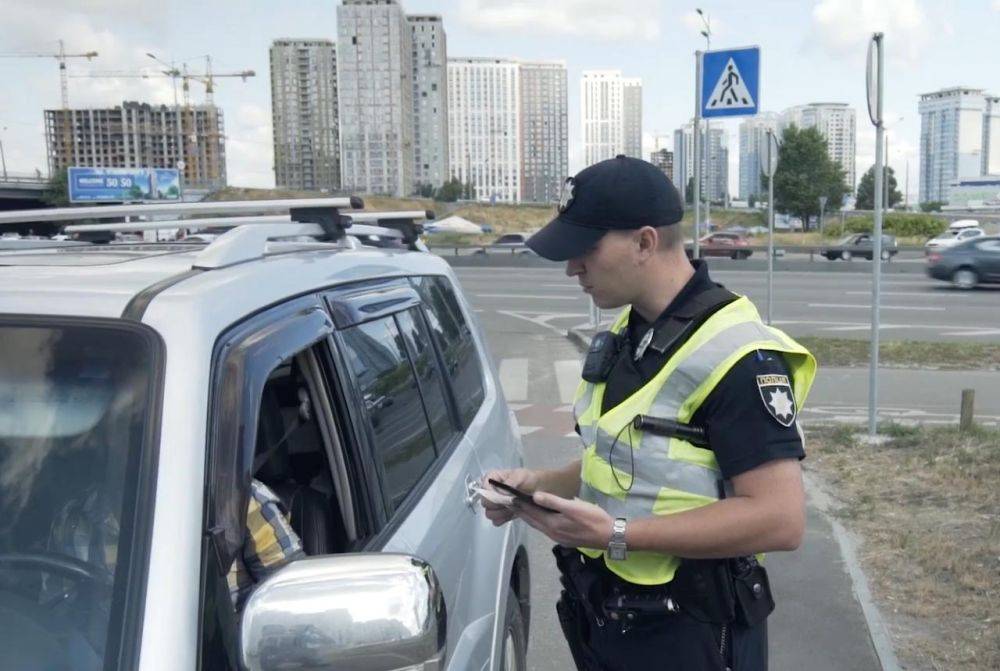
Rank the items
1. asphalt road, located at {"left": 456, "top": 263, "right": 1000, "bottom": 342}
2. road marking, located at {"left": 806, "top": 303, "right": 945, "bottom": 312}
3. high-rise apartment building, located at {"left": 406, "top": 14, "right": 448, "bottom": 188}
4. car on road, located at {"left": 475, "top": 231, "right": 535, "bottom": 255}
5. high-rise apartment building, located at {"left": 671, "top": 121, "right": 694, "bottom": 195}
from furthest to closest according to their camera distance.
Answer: high-rise apartment building, located at {"left": 406, "top": 14, "right": 448, "bottom": 188} < car on road, located at {"left": 475, "top": 231, "right": 535, "bottom": 255} < road marking, located at {"left": 806, "top": 303, "right": 945, "bottom": 312} < asphalt road, located at {"left": 456, "top": 263, "right": 1000, "bottom": 342} < high-rise apartment building, located at {"left": 671, "top": 121, "right": 694, "bottom": 195}

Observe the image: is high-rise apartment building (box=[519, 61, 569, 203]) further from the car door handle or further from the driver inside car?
the driver inside car

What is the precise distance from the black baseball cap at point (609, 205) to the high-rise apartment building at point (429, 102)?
105m

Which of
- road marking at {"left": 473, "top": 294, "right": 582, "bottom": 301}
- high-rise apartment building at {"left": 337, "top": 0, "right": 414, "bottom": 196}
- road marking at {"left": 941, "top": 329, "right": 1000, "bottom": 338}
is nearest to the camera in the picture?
road marking at {"left": 941, "top": 329, "right": 1000, "bottom": 338}

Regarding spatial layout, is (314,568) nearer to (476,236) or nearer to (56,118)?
(476,236)

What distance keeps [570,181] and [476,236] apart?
59.1 meters

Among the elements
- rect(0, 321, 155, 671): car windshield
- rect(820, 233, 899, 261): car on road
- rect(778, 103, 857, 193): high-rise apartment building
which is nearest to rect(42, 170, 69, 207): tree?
rect(820, 233, 899, 261): car on road

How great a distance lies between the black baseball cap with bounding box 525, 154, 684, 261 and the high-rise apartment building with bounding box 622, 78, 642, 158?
212 ft

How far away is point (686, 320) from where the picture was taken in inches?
89.5

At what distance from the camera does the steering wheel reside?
5.44ft

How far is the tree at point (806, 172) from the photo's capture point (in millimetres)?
75375

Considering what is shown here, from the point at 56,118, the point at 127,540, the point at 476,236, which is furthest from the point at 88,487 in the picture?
the point at 56,118

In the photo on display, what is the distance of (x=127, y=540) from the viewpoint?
1560 millimetres

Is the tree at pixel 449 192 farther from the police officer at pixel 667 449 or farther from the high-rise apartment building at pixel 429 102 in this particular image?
the police officer at pixel 667 449

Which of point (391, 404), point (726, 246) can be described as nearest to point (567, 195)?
point (391, 404)
